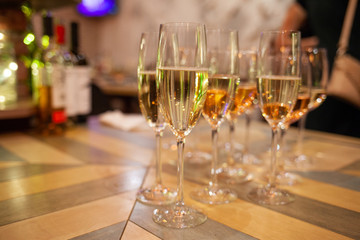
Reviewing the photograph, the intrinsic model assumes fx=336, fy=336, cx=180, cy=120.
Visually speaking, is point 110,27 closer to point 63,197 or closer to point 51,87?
point 51,87

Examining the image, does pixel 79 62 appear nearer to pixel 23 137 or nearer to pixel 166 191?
pixel 23 137

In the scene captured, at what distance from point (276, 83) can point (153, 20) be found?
543cm

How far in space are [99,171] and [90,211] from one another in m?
0.25

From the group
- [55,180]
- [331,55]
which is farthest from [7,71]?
[331,55]

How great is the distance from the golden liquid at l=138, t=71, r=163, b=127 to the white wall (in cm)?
381

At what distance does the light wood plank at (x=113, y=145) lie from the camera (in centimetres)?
104

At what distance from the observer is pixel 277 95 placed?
731 mm

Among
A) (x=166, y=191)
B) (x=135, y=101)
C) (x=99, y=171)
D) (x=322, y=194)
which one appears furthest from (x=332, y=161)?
(x=135, y=101)

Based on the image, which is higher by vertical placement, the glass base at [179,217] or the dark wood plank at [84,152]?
the glass base at [179,217]

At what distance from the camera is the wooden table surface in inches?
22.4

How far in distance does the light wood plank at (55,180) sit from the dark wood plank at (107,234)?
0.82ft

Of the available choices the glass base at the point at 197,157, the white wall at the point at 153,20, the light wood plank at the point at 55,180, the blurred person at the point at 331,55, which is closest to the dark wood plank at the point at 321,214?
the glass base at the point at 197,157

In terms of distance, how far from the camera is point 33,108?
1324mm

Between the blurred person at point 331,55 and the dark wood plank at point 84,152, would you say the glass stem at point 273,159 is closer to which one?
the dark wood plank at point 84,152
